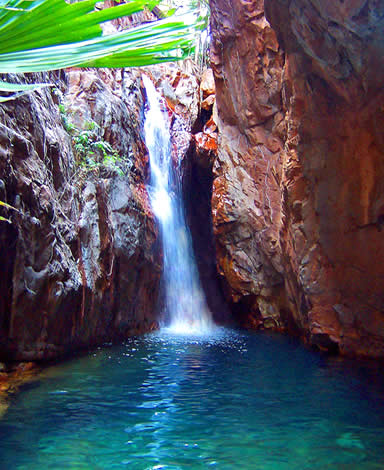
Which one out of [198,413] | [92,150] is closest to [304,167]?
[92,150]

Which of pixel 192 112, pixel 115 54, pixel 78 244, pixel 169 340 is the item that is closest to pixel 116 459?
pixel 115 54

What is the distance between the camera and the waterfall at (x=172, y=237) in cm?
1176

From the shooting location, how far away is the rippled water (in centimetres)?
295

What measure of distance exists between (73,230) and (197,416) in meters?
4.10

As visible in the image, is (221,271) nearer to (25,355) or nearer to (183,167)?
(183,167)

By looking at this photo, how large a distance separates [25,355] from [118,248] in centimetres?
354

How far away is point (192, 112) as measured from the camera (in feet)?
48.4

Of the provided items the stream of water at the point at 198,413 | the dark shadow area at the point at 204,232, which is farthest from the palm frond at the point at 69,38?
the dark shadow area at the point at 204,232

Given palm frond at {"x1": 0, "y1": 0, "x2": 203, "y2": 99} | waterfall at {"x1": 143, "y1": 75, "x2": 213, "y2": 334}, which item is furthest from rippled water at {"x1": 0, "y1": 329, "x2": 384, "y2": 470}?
waterfall at {"x1": 143, "y1": 75, "x2": 213, "y2": 334}

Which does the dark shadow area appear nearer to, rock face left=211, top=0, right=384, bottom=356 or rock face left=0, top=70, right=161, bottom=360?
rock face left=211, top=0, right=384, bottom=356

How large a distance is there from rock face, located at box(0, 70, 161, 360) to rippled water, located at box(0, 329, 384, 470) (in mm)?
840

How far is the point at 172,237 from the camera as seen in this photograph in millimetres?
12055

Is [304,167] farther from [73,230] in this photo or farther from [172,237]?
[172,237]

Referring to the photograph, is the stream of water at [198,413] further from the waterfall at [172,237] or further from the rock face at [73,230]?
the waterfall at [172,237]
